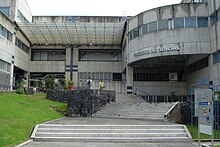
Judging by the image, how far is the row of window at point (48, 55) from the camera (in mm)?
43188

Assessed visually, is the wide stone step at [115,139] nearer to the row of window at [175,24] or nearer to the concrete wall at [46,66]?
the row of window at [175,24]

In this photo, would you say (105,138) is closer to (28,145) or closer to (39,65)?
(28,145)

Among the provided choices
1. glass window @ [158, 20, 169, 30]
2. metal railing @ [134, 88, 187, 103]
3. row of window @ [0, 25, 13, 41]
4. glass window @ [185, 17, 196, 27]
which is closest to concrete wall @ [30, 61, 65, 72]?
row of window @ [0, 25, 13, 41]

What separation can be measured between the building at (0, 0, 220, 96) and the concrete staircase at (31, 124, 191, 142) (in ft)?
43.2

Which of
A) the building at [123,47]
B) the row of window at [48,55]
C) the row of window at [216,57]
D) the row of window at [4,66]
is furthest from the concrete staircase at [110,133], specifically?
the row of window at [48,55]

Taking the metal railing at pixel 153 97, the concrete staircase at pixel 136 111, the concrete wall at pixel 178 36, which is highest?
the concrete wall at pixel 178 36

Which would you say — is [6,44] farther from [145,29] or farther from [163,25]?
[163,25]

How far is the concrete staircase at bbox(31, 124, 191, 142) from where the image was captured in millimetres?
11961

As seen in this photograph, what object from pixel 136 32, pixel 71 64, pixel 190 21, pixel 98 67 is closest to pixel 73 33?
pixel 71 64

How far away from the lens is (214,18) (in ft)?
80.3

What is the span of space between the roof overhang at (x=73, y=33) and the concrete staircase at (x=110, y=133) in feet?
75.2

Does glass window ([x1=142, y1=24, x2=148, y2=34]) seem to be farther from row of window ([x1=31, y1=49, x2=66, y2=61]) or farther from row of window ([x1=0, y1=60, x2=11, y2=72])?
row of window ([x1=31, y1=49, x2=66, y2=61])

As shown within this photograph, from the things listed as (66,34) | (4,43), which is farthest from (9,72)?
(66,34)

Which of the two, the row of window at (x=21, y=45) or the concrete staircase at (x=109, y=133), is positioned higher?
the row of window at (x=21, y=45)
